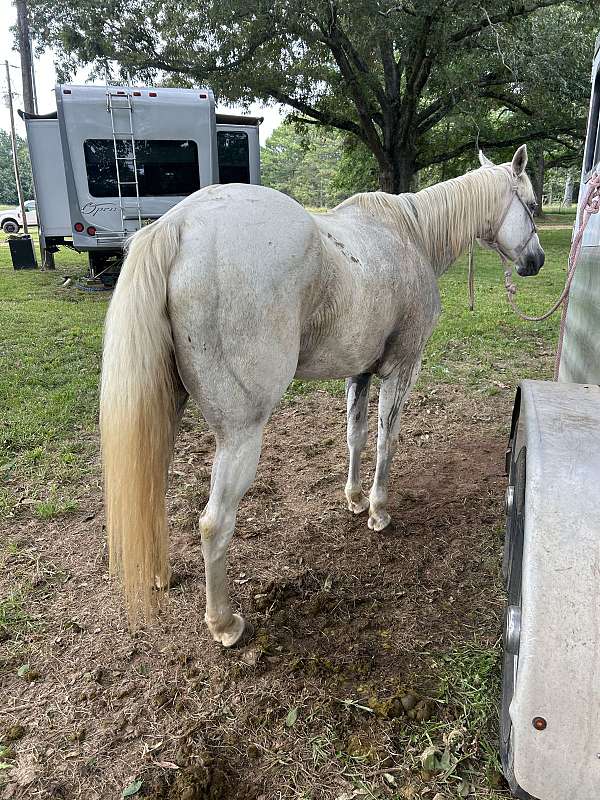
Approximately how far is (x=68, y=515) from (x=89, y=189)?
850 cm

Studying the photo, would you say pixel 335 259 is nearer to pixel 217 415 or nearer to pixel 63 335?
pixel 217 415

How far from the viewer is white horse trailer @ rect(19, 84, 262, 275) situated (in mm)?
9789

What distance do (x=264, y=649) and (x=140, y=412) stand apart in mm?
1164

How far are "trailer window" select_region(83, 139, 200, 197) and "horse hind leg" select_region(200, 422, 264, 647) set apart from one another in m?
9.46

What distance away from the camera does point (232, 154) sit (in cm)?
1180

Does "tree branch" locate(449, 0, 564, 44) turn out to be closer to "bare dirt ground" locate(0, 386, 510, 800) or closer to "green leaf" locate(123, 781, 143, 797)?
"bare dirt ground" locate(0, 386, 510, 800)

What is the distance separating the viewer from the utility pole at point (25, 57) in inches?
567

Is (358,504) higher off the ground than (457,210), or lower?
lower

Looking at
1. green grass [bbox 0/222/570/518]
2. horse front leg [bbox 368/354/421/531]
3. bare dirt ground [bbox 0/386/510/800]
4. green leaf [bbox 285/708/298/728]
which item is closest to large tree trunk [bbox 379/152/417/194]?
green grass [bbox 0/222/570/518]

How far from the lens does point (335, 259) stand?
88.7 inches

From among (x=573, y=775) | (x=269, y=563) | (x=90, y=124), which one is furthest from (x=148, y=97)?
(x=573, y=775)

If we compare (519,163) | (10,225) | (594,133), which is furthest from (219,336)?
(10,225)

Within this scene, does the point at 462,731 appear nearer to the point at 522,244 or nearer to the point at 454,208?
the point at 454,208

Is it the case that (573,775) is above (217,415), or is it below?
below
